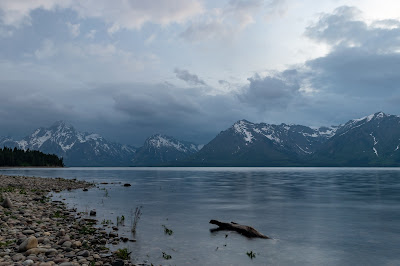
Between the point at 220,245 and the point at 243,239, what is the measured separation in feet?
8.51

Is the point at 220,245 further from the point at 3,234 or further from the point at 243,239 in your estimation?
the point at 3,234

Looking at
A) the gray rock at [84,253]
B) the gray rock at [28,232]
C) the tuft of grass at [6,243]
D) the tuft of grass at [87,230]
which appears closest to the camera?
the gray rock at [84,253]

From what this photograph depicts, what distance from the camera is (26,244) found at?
16.7 metres

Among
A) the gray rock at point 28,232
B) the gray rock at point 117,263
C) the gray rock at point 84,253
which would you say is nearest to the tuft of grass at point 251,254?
the gray rock at point 117,263

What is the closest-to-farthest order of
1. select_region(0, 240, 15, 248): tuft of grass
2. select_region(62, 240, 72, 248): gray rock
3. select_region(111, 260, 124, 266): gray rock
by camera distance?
select_region(111, 260, 124, 266): gray rock → select_region(0, 240, 15, 248): tuft of grass → select_region(62, 240, 72, 248): gray rock

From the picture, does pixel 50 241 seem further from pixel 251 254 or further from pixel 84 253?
pixel 251 254

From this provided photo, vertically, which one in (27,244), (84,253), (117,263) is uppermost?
(27,244)

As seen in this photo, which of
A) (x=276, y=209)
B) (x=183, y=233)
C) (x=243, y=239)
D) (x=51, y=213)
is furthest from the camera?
(x=276, y=209)

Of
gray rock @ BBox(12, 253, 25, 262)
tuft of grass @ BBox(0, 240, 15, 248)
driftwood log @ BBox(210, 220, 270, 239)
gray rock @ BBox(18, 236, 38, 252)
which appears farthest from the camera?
driftwood log @ BBox(210, 220, 270, 239)

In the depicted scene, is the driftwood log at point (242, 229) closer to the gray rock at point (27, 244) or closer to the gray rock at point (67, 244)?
the gray rock at point (67, 244)

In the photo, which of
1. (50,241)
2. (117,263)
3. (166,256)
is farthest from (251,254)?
(50,241)

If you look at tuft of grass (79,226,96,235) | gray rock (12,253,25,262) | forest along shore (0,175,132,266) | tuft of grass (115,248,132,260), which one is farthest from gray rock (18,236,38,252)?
tuft of grass (79,226,96,235)

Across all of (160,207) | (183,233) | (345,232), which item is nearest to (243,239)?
(183,233)

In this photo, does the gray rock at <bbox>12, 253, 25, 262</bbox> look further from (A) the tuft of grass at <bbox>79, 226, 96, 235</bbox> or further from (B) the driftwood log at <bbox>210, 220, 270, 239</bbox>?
(B) the driftwood log at <bbox>210, 220, 270, 239</bbox>
